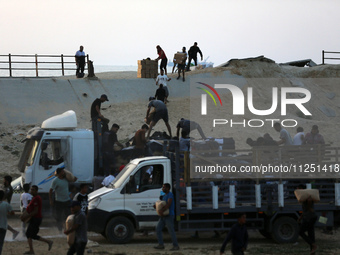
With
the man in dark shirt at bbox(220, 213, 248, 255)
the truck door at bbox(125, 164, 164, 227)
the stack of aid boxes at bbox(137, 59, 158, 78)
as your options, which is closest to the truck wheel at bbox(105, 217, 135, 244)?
the truck door at bbox(125, 164, 164, 227)

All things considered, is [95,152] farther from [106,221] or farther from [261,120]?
[261,120]

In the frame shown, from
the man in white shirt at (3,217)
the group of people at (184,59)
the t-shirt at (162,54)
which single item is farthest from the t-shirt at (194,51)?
the man in white shirt at (3,217)

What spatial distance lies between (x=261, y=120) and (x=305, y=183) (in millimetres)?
21277

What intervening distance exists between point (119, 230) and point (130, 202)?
628mm

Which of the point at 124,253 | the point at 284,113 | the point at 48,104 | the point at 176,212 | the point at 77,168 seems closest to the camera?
the point at 124,253

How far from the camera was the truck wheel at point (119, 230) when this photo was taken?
1378 centimetres

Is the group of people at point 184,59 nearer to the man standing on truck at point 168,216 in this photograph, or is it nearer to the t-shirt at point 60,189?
the t-shirt at point 60,189

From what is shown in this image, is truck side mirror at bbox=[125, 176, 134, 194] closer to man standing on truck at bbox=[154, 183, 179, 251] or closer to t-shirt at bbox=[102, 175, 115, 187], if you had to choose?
man standing on truck at bbox=[154, 183, 179, 251]

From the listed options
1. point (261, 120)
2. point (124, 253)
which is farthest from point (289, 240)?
point (261, 120)

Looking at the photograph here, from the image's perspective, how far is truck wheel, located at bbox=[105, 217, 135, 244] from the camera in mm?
13781

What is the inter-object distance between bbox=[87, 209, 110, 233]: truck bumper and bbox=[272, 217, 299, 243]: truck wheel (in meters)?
3.58

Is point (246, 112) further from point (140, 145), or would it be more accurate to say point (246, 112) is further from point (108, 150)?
A: point (108, 150)

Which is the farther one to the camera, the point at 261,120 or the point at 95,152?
the point at 261,120

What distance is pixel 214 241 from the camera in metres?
14.5
